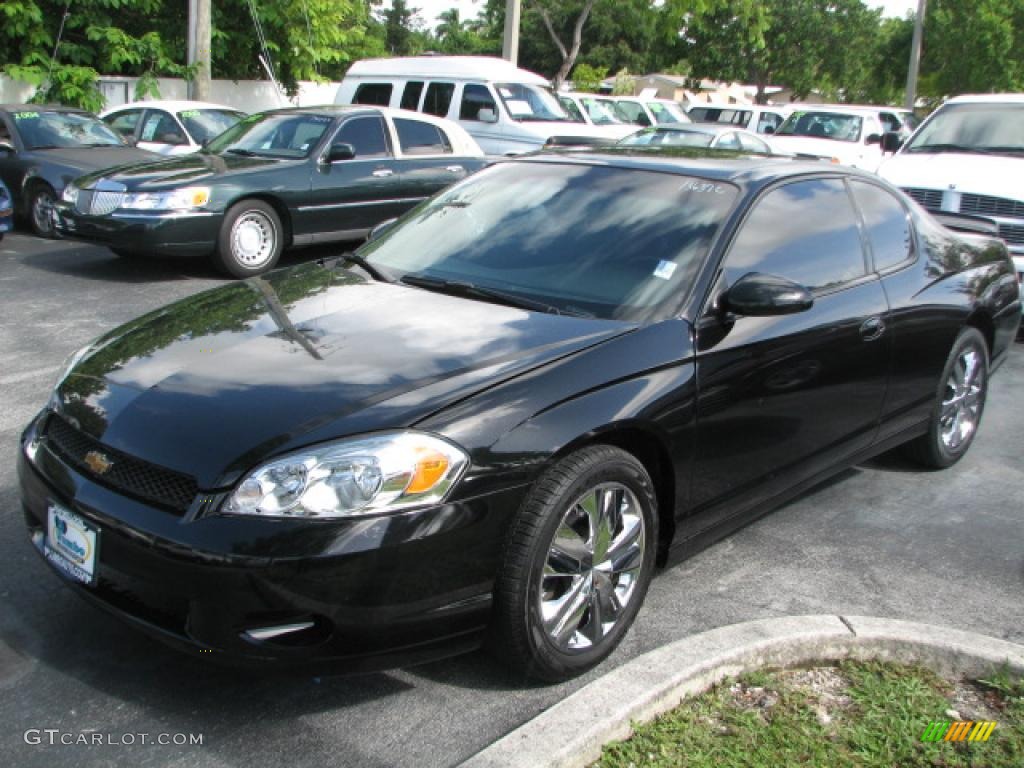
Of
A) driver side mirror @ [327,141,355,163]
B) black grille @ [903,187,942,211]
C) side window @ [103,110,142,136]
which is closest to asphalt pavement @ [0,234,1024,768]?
black grille @ [903,187,942,211]

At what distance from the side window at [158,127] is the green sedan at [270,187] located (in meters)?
3.11

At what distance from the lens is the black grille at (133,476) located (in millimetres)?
2936

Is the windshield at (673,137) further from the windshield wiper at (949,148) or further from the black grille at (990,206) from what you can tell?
the black grille at (990,206)

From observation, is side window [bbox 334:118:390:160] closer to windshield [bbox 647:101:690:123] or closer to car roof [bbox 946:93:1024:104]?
car roof [bbox 946:93:1024:104]

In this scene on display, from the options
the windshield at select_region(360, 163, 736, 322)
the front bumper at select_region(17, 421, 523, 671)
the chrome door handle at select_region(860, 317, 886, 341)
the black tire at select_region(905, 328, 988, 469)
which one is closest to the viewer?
the front bumper at select_region(17, 421, 523, 671)

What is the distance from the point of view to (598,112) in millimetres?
22016

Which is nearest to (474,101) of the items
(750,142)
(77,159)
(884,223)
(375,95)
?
(375,95)

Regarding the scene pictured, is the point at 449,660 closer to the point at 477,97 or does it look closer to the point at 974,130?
the point at 974,130

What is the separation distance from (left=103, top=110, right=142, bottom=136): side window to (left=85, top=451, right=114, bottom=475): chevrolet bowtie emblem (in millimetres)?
12183

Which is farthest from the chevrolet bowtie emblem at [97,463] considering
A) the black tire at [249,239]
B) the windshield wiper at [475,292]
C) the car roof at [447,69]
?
the car roof at [447,69]

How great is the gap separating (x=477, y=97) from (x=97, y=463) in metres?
14.4

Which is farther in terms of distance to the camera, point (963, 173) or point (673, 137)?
point (673, 137)

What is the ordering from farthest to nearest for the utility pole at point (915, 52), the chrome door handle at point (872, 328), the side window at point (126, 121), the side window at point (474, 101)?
the utility pole at point (915, 52)
the side window at point (474, 101)
the side window at point (126, 121)
the chrome door handle at point (872, 328)

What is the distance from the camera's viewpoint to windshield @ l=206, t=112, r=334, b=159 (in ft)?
34.6
